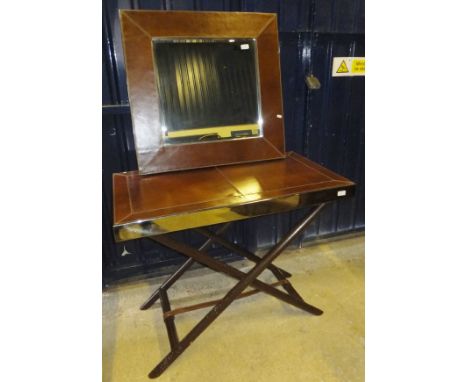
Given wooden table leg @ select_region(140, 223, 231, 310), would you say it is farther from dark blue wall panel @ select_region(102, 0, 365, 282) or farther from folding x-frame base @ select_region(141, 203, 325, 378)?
dark blue wall panel @ select_region(102, 0, 365, 282)

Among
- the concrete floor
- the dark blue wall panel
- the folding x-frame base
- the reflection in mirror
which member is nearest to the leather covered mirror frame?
the reflection in mirror

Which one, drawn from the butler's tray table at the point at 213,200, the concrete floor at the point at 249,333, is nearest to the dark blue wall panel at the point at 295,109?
the concrete floor at the point at 249,333

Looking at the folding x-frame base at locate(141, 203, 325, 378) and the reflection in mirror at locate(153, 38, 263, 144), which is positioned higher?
the reflection in mirror at locate(153, 38, 263, 144)

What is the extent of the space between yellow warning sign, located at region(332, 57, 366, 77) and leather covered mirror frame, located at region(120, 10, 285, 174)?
2.30ft

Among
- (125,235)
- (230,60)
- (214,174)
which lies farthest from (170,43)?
(125,235)

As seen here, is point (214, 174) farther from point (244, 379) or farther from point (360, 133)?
point (360, 133)

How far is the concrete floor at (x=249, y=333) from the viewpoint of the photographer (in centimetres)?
162

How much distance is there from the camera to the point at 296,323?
1898 millimetres

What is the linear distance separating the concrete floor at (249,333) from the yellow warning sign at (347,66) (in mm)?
1400

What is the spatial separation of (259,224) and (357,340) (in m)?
1.00

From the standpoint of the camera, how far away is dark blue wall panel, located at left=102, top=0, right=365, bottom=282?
1844 mm

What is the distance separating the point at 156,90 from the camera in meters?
1.58

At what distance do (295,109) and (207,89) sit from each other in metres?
0.81

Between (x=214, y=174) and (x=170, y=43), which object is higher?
(x=170, y=43)
